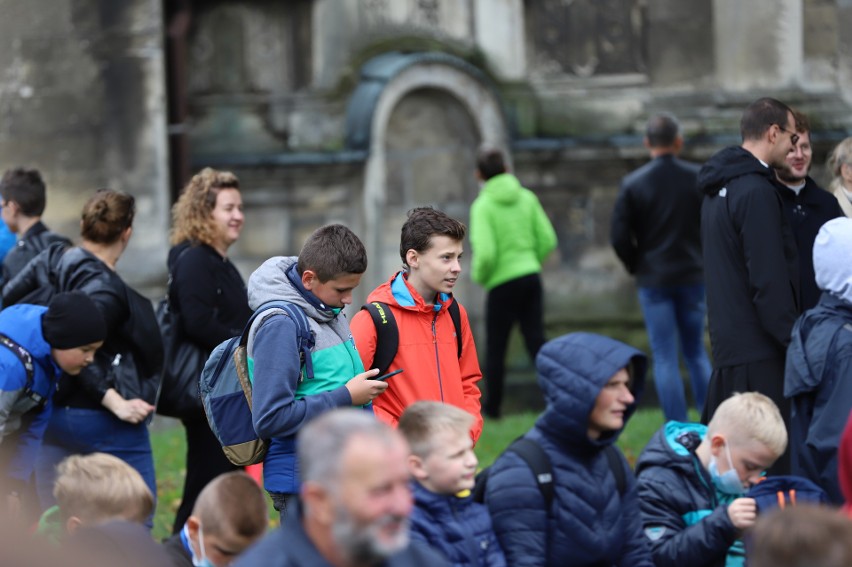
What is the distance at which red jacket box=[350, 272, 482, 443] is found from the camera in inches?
224

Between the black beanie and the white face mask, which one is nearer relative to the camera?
the white face mask

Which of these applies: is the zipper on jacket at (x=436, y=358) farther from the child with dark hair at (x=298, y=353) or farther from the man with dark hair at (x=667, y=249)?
the man with dark hair at (x=667, y=249)

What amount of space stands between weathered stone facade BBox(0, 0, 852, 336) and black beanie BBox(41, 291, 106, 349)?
16.0ft

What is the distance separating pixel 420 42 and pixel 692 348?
375 centimetres

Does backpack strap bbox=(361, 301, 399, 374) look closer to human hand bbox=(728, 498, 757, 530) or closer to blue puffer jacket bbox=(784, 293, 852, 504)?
human hand bbox=(728, 498, 757, 530)

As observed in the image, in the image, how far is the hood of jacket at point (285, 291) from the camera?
5.27 m

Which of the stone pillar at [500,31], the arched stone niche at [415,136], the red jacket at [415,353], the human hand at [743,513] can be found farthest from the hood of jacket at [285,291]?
the stone pillar at [500,31]

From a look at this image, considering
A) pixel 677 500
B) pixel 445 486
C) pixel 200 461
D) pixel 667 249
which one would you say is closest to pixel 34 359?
pixel 200 461

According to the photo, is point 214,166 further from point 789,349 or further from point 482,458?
point 789,349

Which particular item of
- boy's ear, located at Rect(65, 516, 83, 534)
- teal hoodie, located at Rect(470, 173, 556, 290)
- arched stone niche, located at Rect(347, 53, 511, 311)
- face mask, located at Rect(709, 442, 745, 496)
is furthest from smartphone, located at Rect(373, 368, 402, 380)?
arched stone niche, located at Rect(347, 53, 511, 311)

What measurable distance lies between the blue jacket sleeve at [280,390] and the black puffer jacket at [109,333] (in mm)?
1633

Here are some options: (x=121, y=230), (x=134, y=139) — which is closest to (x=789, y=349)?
(x=121, y=230)

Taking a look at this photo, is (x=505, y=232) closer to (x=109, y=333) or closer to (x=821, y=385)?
(x=109, y=333)

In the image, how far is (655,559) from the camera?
5000 mm
